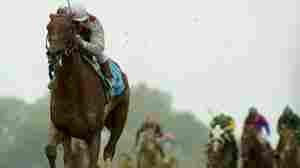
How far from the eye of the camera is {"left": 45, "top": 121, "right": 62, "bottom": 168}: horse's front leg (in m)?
16.8

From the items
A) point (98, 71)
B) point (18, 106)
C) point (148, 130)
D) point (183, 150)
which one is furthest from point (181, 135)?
point (98, 71)

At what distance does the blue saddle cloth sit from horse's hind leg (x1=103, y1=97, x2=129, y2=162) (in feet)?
1.45

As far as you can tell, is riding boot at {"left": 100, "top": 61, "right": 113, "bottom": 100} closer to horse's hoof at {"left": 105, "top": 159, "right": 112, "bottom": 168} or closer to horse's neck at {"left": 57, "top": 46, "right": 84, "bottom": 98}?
horse's neck at {"left": 57, "top": 46, "right": 84, "bottom": 98}

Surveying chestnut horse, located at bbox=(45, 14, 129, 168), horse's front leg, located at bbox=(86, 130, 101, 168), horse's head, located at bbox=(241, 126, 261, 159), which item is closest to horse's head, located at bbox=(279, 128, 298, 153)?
horse's head, located at bbox=(241, 126, 261, 159)

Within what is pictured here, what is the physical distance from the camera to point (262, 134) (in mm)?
26969

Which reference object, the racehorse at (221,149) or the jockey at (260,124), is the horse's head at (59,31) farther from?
the racehorse at (221,149)

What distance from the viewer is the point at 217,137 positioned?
2873cm

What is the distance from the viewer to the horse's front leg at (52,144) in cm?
1677

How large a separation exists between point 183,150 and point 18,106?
1467 centimetres

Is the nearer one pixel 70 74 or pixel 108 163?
pixel 70 74

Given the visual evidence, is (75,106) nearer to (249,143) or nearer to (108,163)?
(108,163)

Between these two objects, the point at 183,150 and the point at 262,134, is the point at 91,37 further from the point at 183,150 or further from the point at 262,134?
the point at 183,150

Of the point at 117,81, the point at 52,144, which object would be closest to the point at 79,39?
the point at 52,144

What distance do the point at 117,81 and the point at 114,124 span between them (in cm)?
106
